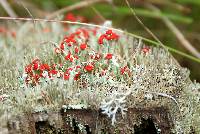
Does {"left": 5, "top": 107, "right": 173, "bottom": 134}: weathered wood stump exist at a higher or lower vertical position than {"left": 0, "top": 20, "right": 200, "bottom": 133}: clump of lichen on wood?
lower

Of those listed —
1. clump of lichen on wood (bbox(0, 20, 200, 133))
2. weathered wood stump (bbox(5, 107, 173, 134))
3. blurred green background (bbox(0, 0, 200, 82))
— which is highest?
blurred green background (bbox(0, 0, 200, 82))

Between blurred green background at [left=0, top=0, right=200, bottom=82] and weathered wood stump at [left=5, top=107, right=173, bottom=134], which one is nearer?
weathered wood stump at [left=5, top=107, right=173, bottom=134]

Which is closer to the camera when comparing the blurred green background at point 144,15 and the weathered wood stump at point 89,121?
the weathered wood stump at point 89,121

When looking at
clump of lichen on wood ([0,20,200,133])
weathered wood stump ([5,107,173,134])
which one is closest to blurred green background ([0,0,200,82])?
clump of lichen on wood ([0,20,200,133])

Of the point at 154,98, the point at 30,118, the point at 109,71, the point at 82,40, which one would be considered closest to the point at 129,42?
the point at 82,40

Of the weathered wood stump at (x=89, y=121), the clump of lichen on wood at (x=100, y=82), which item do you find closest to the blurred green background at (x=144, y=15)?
the clump of lichen on wood at (x=100, y=82)

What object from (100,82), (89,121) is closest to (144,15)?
(100,82)

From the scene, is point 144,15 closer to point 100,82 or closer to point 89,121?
point 100,82

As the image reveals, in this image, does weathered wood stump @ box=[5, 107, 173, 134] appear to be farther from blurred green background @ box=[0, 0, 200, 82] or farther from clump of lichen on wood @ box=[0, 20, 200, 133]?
blurred green background @ box=[0, 0, 200, 82]

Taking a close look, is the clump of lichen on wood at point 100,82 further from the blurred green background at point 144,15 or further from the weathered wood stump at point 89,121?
the blurred green background at point 144,15
